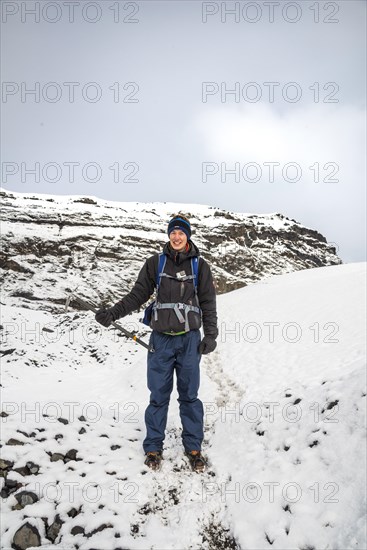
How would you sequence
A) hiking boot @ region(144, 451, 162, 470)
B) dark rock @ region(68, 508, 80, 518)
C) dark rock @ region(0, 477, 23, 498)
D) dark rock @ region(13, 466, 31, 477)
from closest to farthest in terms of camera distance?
1. dark rock @ region(68, 508, 80, 518)
2. dark rock @ region(0, 477, 23, 498)
3. dark rock @ region(13, 466, 31, 477)
4. hiking boot @ region(144, 451, 162, 470)

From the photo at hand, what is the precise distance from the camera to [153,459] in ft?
14.8

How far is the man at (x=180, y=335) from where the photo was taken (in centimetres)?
458

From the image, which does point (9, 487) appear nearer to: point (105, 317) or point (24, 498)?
point (24, 498)

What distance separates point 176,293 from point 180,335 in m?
0.62

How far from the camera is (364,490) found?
3.36 metres

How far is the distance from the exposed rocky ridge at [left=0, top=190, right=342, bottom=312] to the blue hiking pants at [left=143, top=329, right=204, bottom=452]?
2853cm

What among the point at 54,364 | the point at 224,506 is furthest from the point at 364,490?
the point at 54,364

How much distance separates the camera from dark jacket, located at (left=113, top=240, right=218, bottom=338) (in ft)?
15.0

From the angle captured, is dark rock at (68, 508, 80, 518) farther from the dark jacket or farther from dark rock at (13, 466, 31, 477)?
the dark jacket

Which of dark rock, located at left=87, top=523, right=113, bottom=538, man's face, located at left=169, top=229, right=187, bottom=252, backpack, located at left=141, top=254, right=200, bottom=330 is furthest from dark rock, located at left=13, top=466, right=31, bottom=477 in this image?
man's face, located at left=169, top=229, right=187, bottom=252

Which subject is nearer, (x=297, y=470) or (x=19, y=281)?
(x=297, y=470)

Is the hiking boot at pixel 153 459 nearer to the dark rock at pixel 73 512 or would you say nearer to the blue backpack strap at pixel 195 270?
the dark rock at pixel 73 512

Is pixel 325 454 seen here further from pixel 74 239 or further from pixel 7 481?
pixel 74 239

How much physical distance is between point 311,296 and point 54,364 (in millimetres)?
16106
